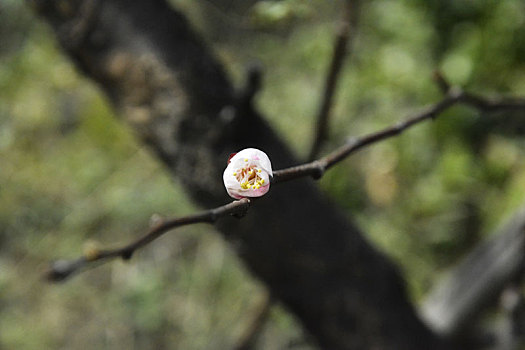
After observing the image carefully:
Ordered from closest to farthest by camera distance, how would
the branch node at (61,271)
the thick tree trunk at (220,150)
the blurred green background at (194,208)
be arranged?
the branch node at (61,271) → the thick tree trunk at (220,150) → the blurred green background at (194,208)

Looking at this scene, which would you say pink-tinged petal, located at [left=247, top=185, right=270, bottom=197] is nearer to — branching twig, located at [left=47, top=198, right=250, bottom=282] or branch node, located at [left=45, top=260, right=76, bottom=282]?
branching twig, located at [left=47, top=198, right=250, bottom=282]

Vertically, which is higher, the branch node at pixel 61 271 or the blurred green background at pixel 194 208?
the branch node at pixel 61 271

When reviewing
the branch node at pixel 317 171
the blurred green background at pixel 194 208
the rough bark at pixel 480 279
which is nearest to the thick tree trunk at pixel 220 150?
the rough bark at pixel 480 279

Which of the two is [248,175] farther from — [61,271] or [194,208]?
[194,208]

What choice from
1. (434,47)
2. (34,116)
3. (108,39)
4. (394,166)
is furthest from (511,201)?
(34,116)

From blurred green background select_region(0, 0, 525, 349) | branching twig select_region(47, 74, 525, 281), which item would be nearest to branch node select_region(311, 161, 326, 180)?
branching twig select_region(47, 74, 525, 281)

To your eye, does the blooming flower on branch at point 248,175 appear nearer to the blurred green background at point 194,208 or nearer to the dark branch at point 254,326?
the dark branch at point 254,326

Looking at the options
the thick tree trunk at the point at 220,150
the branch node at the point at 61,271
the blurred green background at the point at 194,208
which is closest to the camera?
the branch node at the point at 61,271
